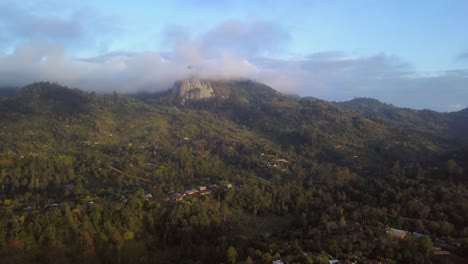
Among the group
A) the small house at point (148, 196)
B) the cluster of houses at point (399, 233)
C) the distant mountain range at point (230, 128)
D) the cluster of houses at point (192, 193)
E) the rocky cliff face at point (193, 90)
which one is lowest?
the cluster of houses at point (192, 193)

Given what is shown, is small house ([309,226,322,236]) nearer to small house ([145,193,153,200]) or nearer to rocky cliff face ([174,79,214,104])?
small house ([145,193,153,200])

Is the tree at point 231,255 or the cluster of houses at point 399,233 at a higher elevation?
the cluster of houses at point 399,233

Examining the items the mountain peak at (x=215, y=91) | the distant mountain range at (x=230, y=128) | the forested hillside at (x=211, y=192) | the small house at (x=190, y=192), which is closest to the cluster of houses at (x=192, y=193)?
the small house at (x=190, y=192)

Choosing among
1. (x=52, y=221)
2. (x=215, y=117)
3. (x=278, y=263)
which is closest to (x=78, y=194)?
(x=52, y=221)

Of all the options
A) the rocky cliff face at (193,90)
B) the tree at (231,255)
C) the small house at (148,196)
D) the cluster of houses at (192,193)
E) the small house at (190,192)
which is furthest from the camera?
the rocky cliff face at (193,90)

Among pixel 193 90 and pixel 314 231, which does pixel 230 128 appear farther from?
pixel 314 231

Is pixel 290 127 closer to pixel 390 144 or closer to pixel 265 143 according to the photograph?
pixel 265 143

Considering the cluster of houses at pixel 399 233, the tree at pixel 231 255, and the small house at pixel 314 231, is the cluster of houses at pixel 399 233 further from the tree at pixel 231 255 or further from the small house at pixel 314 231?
the tree at pixel 231 255
